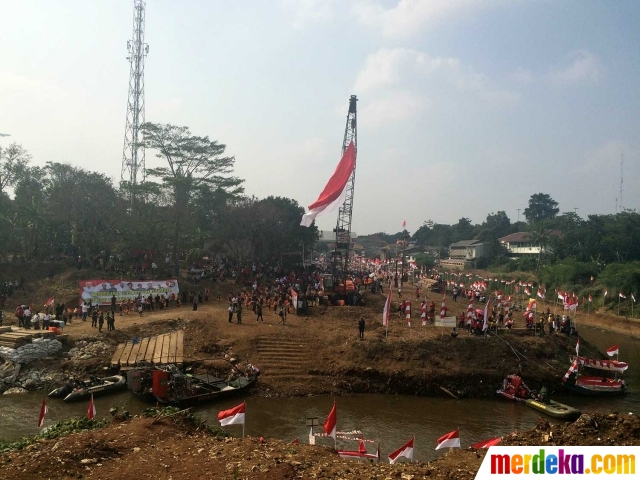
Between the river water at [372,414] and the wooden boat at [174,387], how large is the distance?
50 centimetres

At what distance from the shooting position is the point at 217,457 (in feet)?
38.1

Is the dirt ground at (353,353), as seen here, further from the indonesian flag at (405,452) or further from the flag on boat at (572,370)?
the indonesian flag at (405,452)

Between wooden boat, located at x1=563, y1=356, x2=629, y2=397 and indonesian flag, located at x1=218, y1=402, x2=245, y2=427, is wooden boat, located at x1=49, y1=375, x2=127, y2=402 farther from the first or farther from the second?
wooden boat, located at x1=563, y1=356, x2=629, y2=397

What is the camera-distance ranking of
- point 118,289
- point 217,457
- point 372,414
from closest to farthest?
point 217,457 < point 372,414 < point 118,289

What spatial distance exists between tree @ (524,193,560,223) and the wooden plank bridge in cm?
11792

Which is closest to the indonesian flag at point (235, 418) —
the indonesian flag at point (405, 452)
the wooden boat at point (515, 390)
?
the indonesian flag at point (405, 452)

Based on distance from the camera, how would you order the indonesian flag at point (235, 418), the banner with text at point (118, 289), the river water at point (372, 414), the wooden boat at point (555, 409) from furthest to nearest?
A: the banner with text at point (118, 289) < the wooden boat at point (555, 409) < the river water at point (372, 414) < the indonesian flag at point (235, 418)

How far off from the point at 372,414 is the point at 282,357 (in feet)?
22.9

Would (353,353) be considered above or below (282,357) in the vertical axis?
above

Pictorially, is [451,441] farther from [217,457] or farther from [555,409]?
[555,409]

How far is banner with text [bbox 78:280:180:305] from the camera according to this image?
34438 mm

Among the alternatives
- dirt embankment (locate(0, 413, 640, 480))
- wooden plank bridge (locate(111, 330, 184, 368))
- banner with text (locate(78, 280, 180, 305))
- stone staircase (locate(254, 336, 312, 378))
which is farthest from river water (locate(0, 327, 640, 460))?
banner with text (locate(78, 280, 180, 305))

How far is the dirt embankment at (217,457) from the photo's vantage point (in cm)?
1059

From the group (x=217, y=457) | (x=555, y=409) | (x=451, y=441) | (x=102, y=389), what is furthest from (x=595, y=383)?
(x=102, y=389)
